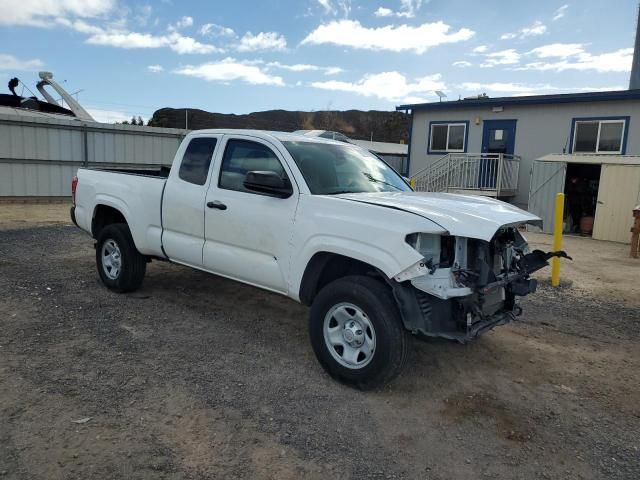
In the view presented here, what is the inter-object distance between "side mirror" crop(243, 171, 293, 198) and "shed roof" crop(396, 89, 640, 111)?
1489 centimetres

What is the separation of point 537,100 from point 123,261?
596 inches

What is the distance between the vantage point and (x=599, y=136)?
16062 mm

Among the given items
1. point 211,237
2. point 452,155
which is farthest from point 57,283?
point 452,155

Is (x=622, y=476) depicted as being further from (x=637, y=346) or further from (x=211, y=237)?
(x=211, y=237)

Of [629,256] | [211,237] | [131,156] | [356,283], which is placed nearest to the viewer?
[356,283]

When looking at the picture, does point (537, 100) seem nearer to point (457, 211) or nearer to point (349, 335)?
point (457, 211)

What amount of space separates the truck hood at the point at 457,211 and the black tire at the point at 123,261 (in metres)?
2.89

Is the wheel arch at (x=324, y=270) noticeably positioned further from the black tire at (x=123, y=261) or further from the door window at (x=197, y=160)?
the black tire at (x=123, y=261)

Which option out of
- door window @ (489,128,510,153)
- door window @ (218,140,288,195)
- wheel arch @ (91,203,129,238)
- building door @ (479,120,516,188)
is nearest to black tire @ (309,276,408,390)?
door window @ (218,140,288,195)

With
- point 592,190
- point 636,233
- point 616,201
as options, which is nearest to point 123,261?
point 636,233

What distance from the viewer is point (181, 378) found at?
3.91m

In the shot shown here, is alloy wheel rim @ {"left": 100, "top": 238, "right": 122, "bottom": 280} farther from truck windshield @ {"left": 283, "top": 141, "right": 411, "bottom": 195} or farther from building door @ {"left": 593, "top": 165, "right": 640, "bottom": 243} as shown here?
building door @ {"left": 593, "top": 165, "right": 640, "bottom": 243}

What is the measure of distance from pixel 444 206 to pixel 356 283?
89cm

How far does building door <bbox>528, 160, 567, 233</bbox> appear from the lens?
46.0 feet
